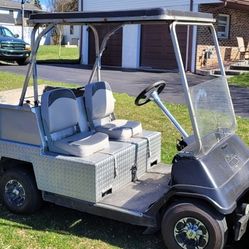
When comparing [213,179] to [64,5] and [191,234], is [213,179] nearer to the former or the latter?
[191,234]

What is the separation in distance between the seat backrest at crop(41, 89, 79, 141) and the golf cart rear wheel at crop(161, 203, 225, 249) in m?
1.45

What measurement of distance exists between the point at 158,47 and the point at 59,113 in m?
15.1

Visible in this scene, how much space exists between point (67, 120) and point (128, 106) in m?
5.17

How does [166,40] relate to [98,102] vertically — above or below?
below

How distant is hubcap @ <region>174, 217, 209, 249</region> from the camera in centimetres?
367

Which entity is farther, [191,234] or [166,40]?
[166,40]

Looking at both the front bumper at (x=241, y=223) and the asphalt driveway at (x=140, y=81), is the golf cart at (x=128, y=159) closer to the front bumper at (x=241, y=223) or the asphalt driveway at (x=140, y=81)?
the front bumper at (x=241, y=223)

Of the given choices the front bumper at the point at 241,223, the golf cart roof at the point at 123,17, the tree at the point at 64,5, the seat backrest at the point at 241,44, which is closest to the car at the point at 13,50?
the seat backrest at the point at 241,44

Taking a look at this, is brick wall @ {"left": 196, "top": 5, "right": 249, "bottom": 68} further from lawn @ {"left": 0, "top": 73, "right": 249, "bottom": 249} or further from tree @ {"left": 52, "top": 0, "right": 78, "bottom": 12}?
tree @ {"left": 52, "top": 0, "right": 78, "bottom": 12}

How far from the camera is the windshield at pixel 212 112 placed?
3893 millimetres

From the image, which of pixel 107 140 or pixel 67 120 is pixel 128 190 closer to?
pixel 107 140

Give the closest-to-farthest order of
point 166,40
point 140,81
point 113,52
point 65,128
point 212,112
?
point 212,112 < point 65,128 < point 140,81 < point 166,40 < point 113,52

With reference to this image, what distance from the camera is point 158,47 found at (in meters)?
19.2

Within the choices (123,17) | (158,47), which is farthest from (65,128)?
(158,47)
